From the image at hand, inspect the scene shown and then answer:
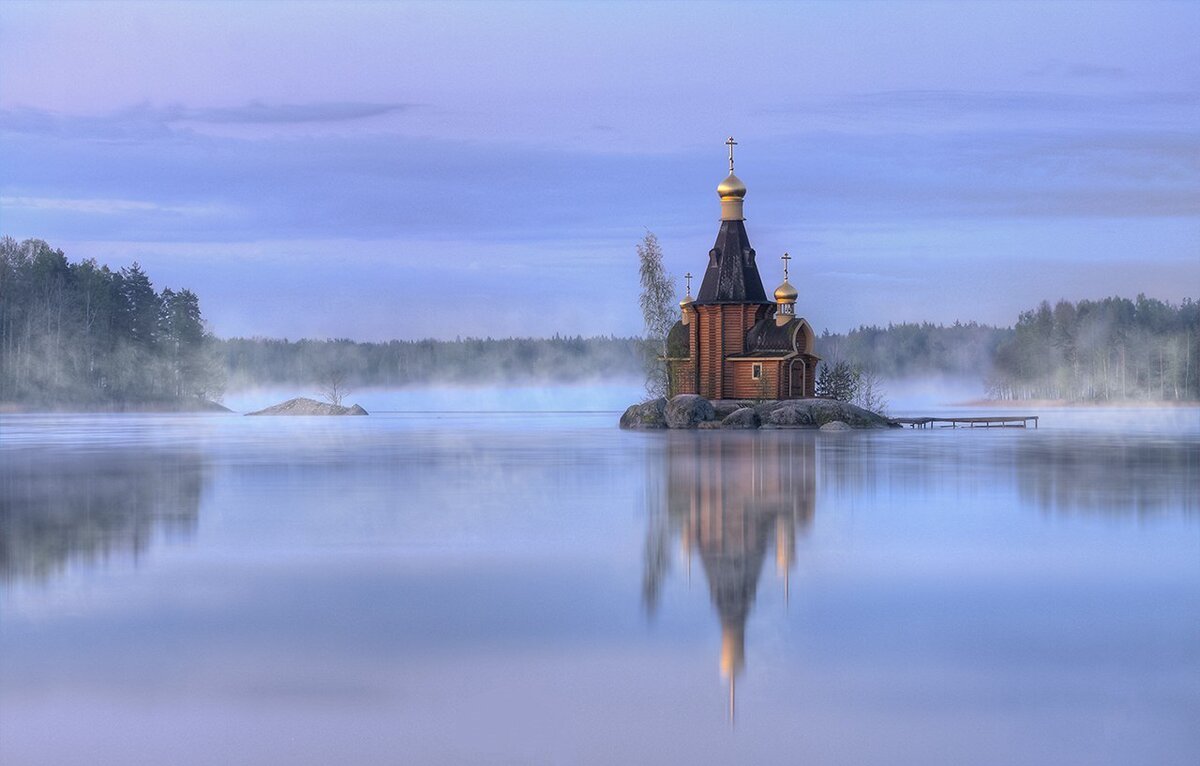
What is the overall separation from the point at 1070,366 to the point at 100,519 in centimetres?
14711

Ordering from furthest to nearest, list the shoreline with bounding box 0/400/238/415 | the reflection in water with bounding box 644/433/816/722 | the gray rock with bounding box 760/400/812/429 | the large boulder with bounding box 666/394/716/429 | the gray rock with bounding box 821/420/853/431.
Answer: the shoreline with bounding box 0/400/238/415, the large boulder with bounding box 666/394/716/429, the gray rock with bounding box 760/400/812/429, the gray rock with bounding box 821/420/853/431, the reflection in water with bounding box 644/433/816/722

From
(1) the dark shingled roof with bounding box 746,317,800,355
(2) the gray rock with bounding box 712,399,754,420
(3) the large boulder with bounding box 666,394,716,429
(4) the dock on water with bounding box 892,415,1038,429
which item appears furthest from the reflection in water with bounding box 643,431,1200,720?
(4) the dock on water with bounding box 892,415,1038,429

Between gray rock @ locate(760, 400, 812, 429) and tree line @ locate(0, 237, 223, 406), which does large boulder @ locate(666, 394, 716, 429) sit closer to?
gray rock @ locate(760, 400, 812, 429)

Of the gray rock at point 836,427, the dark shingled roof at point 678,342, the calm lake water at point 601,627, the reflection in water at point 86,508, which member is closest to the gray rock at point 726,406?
the dark shingled roof at point 678,342

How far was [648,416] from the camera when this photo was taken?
62781 millimetres

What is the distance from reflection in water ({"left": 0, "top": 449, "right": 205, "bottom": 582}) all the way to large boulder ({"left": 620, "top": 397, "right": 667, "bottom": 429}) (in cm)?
3233

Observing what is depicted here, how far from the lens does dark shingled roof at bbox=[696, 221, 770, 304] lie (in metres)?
63.1

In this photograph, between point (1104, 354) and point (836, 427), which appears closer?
point (836, 427)

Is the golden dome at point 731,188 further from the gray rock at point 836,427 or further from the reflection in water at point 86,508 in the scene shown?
the reflection in water at point 86,508

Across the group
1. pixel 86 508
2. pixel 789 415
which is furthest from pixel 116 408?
pixel 86 508

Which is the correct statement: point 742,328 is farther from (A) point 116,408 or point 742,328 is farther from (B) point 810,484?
(A) point 116,408

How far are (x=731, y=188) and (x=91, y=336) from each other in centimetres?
6597

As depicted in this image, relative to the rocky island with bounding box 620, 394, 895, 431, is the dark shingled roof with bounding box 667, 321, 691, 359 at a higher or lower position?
higher

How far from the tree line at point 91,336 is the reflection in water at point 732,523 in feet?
274
